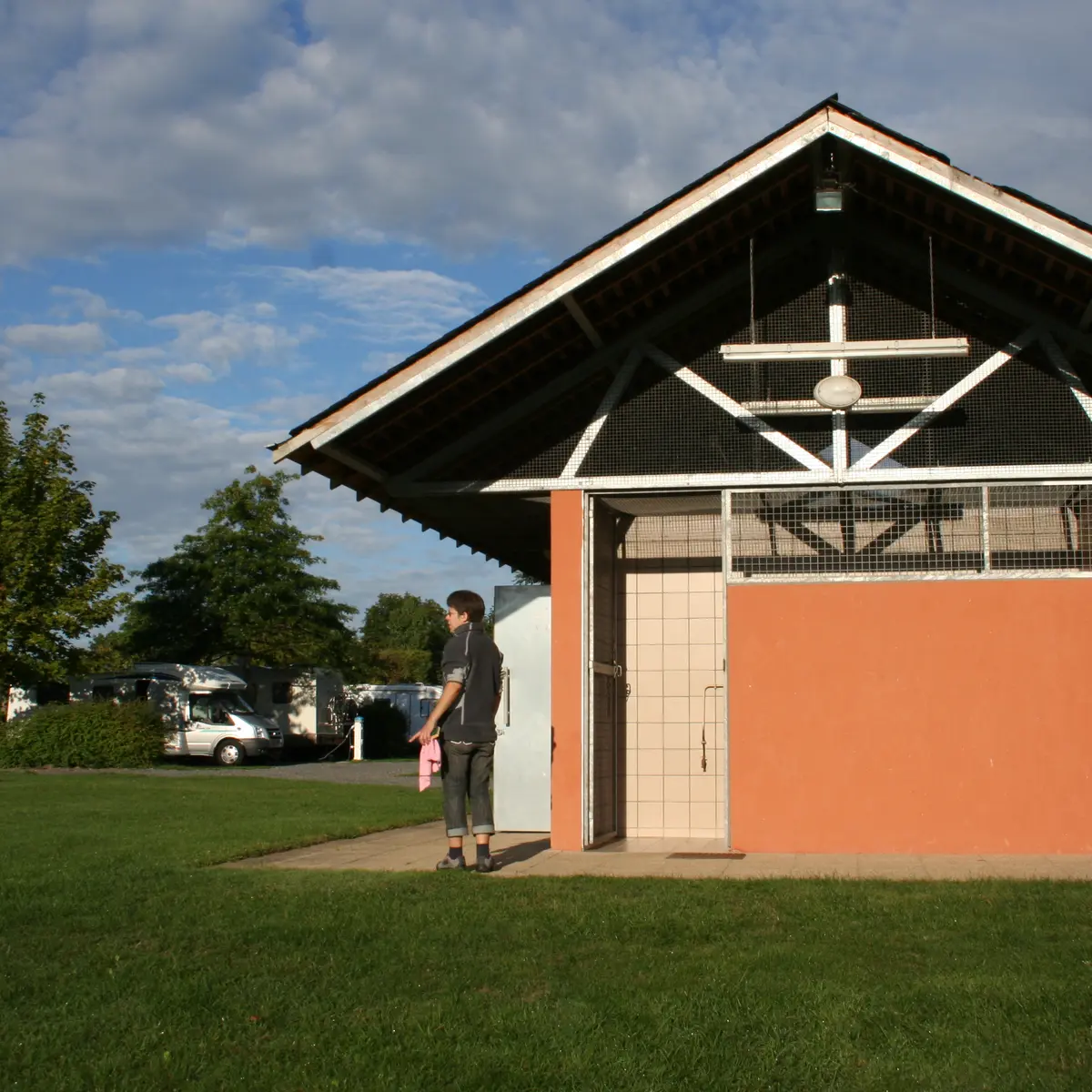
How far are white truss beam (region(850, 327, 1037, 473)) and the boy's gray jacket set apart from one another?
3.32 meters

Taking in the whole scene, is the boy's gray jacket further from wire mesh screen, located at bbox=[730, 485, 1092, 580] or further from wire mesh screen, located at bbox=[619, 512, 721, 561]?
wire mesh screen, located at bbox=[619, 512, 721, 561]

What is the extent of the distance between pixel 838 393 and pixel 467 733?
3801mm

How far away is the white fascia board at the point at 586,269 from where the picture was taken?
9.27m

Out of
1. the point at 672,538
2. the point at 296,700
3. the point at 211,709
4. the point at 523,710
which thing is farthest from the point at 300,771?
the point at 672,538

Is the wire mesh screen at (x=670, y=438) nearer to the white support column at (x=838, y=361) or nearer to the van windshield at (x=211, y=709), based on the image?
the white support column at (x=838, y=361)

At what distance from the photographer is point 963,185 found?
9.01 m

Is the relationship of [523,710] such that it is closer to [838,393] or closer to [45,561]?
[838,393]

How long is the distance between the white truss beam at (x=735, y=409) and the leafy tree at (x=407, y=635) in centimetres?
6164

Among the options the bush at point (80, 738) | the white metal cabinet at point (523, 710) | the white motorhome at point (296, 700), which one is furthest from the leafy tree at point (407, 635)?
the white metal cabinet at point (523, 710)

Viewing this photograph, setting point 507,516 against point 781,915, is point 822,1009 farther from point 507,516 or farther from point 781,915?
point 507,516

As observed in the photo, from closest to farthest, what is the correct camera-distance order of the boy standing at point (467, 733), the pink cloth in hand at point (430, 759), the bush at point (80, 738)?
1. the boy standing at point (467, 733)
2. the pink cloth in hand at point (430, 759)
3. the bush at point (80, 738)

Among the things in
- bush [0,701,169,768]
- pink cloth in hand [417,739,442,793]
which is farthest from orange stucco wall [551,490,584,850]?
bush [0,701,169,768]

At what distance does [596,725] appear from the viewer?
35.2 ft

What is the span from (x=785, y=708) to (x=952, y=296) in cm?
344
